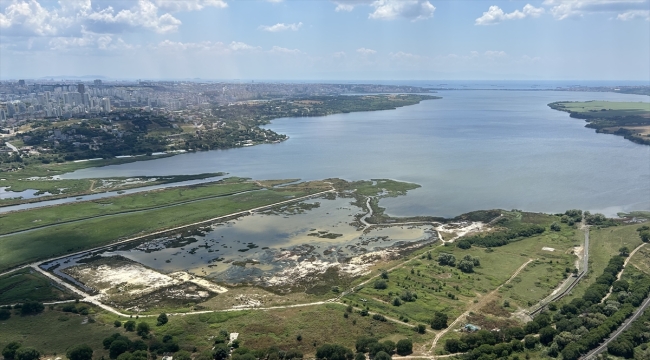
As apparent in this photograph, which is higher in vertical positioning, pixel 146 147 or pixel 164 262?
pixel 146 147

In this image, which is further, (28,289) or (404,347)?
(28,289)

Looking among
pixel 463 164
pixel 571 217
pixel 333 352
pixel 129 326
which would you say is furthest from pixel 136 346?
pixel 463 164

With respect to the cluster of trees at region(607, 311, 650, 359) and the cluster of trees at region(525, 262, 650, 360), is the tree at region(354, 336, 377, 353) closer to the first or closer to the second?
the cluster of trees at region(525, 262, 650, 360)

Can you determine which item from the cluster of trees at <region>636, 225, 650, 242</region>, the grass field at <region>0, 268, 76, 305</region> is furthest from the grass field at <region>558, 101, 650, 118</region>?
the grass field at <region>0, 268, 76, 305</region>

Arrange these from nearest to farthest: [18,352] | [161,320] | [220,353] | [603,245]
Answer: [18,352], [220,353], [161,320], [603,245]

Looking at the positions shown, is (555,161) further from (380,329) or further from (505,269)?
(380,329)

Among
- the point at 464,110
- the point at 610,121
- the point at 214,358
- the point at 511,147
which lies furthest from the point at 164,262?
the point at 464,110

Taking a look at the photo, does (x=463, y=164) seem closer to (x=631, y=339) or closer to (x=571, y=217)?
(x=571, y=217)

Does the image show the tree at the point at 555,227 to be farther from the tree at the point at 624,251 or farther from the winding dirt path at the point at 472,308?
the winding dirt path at the point at 472,308
